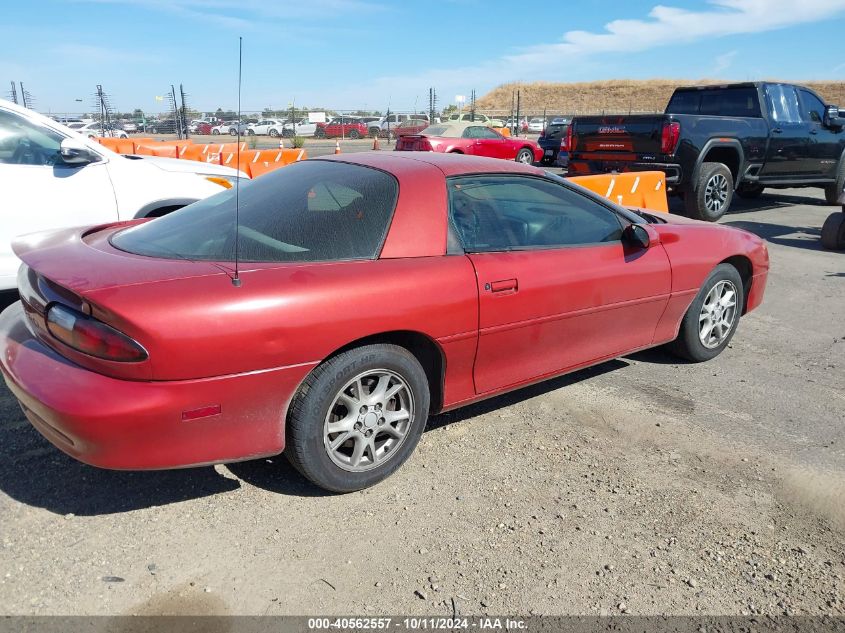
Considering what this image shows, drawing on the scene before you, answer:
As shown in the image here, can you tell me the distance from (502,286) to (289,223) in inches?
42.2

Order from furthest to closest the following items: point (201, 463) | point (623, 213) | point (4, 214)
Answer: point (4, 214) → point (623, 213) → point (201, 463)

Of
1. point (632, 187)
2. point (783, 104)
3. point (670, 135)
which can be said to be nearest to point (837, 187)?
point (783, 104)

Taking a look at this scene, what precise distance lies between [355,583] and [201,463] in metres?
0.77

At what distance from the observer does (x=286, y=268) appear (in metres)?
2.82

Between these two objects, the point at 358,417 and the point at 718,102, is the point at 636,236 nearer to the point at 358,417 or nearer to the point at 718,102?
the point at 358,417

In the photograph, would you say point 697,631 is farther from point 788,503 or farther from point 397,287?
point 397,287

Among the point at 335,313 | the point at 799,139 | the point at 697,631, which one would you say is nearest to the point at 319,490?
the point at 335,313

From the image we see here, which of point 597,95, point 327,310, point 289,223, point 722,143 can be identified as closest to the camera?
point 327,310

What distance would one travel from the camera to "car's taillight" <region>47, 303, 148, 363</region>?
2447 mm

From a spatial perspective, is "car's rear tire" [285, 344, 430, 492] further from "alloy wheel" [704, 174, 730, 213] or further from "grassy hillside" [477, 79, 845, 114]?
"grassy hillside" [477, 79, 845, 114]

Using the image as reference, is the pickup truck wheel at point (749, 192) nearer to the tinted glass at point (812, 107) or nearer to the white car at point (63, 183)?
the tinted glass at point (812, 107)

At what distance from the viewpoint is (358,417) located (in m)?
2.96

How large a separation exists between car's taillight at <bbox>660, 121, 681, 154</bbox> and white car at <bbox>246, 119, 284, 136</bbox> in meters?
38.8

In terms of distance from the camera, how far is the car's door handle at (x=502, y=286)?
3.28m
